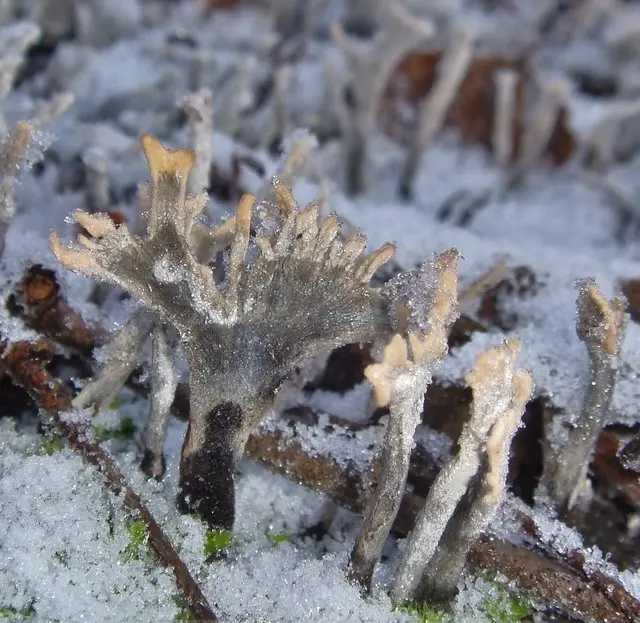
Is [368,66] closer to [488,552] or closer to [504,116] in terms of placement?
[504,116]

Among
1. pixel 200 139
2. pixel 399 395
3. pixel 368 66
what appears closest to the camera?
pixel 399 395

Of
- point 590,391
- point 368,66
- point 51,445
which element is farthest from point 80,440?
point 368,66

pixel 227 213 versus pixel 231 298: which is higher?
pixel 227 213

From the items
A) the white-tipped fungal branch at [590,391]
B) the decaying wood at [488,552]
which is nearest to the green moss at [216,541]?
the decaying wood at [488,552]

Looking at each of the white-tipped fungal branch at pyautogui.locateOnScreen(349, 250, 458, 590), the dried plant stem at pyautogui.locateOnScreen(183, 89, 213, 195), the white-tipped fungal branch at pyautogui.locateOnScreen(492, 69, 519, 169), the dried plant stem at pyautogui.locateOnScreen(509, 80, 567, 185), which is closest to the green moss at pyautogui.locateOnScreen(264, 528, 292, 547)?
the white-tipped fungal branch at pyautogui.locateOnScreen(349, 250, 458, 590)

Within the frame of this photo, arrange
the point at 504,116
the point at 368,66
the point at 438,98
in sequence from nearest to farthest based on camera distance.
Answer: the point at 368,66, the point at 438,98, the point at 504,116

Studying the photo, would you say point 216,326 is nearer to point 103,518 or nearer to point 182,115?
point 103,518

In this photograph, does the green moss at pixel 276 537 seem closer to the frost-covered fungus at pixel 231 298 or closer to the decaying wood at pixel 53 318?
the frost-covered fungus at pixel 231 298

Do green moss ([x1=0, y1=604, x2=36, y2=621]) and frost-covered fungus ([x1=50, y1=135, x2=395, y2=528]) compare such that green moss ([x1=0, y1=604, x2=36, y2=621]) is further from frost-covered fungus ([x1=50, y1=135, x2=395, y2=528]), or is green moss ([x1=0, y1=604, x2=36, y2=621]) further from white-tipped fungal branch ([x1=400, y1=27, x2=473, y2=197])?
white-tipped fungal branch ([x1=400, y1=27, x2=473, y2=197])
